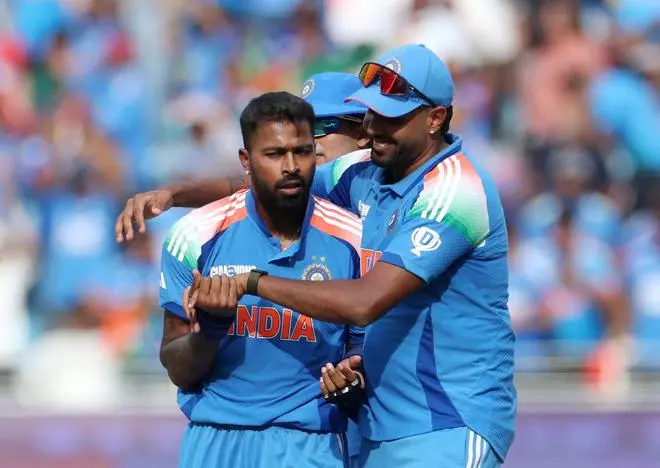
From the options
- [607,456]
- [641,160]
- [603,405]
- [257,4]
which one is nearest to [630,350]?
[603,405]

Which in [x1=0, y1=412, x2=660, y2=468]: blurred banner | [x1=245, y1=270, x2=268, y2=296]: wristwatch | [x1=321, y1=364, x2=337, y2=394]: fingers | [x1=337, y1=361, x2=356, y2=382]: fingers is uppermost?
[x1=245, y1=270, x2=268, y2=296]: wristwatch

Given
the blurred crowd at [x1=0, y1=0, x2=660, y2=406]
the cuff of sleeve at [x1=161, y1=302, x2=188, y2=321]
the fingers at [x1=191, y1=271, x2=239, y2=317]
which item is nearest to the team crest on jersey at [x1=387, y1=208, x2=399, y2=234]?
the fingers at [x1=191, y1=271, x2=239, y2=317]

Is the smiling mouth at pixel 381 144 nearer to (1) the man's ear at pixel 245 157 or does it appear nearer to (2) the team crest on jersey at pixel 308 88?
(1) the man's ear at pixel 245 157

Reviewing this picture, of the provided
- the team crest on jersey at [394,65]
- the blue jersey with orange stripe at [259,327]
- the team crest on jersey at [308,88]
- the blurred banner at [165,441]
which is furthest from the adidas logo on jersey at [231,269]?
the blurred banner at [165,441]

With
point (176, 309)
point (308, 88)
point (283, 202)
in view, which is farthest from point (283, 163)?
point (308, 88)

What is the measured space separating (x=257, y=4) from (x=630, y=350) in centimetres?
449

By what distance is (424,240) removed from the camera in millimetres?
4027

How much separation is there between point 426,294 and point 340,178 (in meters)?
0.75

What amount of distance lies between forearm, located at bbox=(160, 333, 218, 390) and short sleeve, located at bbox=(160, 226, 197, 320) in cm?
11

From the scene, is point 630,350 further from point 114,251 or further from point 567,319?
point 114,251

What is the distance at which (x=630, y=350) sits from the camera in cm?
858

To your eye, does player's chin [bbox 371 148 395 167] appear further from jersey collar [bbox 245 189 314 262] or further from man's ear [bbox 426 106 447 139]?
jersey collar [bbox 245 189 314 262]

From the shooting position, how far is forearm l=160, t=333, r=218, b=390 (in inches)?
163

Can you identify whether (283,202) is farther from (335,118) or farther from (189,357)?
(335,118)
